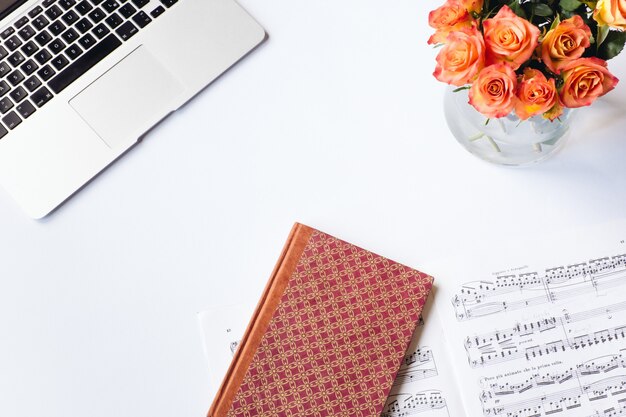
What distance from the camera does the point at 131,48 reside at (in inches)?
36.9

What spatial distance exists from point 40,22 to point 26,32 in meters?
0.02

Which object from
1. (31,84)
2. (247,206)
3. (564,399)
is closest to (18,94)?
(31,84)

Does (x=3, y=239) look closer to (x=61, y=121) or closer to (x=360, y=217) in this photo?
(x=61, y=121)

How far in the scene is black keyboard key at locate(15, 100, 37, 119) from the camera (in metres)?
0.92

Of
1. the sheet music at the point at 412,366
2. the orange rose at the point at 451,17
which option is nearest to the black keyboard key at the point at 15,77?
the sheet music at the point at 412,366

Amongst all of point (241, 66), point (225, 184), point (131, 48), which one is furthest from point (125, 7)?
point (225, 184)

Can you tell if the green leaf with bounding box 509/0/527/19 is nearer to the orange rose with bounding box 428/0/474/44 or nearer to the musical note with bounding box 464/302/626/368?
the orange rose with bounding box 428/0/474/44

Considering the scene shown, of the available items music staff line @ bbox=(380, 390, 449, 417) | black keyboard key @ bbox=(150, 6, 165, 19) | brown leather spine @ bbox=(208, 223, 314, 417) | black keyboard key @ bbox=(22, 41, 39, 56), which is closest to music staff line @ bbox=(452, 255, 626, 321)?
music staff line @ bbox=(380, 390, 449, 417)

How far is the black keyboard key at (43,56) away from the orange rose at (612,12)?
0.71m

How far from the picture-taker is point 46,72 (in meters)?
0.93

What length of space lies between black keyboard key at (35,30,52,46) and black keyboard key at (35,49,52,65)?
0.01 m

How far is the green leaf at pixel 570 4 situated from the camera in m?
0.64

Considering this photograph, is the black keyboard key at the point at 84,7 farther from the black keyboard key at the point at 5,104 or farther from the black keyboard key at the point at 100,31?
the black keyboard key at the point at 5,104

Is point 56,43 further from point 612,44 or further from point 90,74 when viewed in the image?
point 612,44
